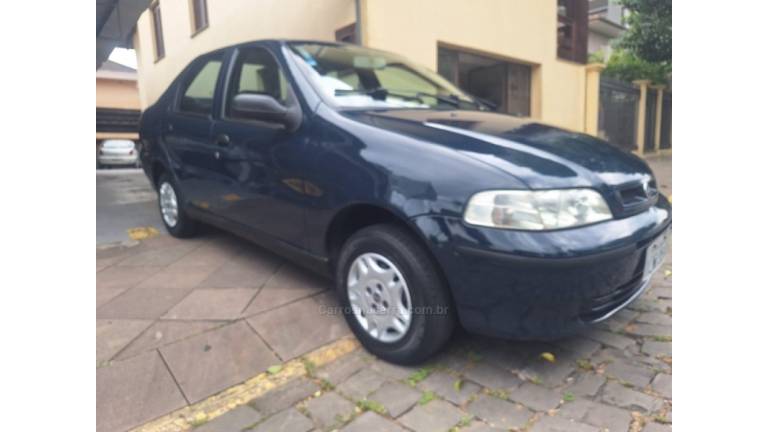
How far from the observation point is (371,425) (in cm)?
191

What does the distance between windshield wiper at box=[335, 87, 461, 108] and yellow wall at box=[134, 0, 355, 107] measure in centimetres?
199

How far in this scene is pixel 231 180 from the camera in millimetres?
3146

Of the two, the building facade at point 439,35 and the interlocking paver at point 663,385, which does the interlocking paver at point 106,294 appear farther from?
the interlocking paver at point 663,385

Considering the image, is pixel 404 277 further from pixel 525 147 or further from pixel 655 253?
pixel 655 253

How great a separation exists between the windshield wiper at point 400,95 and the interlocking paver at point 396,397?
5.07 ft

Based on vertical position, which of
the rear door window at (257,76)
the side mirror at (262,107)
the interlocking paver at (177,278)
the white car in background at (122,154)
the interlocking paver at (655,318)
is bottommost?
the interlocking paver at (655,318)

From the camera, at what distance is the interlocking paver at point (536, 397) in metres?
2.00

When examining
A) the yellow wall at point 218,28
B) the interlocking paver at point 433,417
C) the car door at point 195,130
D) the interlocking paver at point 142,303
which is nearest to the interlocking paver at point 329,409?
the interlocking paver at point 433,417

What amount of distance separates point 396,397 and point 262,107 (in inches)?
61.9

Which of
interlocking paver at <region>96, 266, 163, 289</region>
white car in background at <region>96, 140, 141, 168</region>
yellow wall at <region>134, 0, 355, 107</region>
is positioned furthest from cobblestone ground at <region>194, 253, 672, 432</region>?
white car in background at <region>96, 140, 141, 168</region>

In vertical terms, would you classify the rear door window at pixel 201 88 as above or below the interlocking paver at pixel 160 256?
above

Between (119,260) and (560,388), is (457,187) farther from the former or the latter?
(119,260)

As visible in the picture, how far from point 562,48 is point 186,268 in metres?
9.52

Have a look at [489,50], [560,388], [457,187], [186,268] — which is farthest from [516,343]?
[489,50]
